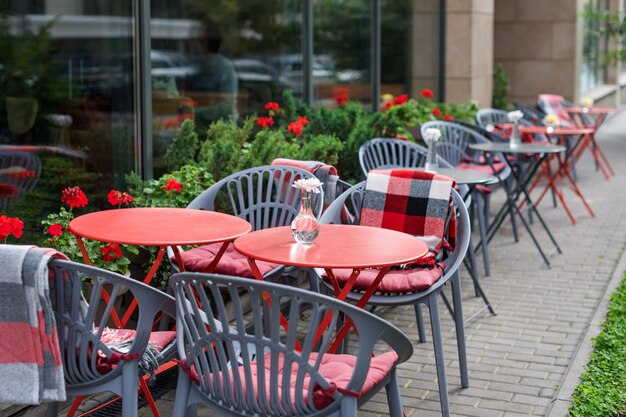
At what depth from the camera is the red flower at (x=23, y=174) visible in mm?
5453

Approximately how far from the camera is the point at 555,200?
35.4ft

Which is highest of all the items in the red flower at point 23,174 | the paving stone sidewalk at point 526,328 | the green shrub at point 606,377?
the red flower at point 23,174

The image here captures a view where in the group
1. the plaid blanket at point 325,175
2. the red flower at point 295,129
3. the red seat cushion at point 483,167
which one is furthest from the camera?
the red seat cushion at point 483,167

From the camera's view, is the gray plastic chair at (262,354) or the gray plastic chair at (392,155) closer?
the gray plastic chair at (262,354)

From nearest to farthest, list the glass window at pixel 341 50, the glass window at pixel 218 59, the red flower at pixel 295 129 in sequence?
the glass window at pixel 218 59, the red flower at pixel 295 129, the glass window at pixel 341 50

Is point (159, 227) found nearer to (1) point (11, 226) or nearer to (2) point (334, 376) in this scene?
(1) point (11, 226)

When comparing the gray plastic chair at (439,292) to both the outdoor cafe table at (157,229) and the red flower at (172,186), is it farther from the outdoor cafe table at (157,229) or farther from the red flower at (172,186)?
the red flower at (172,186)

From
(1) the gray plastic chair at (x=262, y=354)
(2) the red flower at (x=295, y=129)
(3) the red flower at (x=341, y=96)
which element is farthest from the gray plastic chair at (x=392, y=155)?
(1) the gray plastic chair at (x=262, y=354)

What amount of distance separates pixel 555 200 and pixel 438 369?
21.5ft

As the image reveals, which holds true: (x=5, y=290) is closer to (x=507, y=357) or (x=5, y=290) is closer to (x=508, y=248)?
(x=507, y=357)

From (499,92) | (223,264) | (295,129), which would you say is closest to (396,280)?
(223,264)

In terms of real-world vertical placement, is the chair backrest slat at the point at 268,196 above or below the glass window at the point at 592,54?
below

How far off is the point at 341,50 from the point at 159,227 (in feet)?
19.2

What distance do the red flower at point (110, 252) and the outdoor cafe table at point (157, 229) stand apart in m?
0.36
